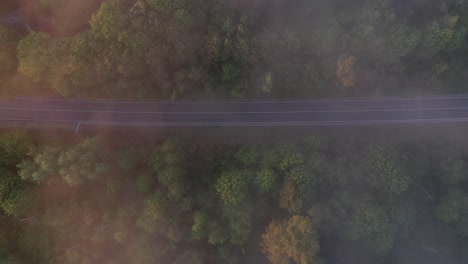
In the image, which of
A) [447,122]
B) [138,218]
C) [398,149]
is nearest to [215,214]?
[138,218]

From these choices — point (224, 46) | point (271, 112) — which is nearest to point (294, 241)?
point (271, 112)

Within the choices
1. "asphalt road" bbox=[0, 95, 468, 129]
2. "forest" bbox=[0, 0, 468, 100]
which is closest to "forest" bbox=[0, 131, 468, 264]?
"asphalt road" bbox=[0, 95, 468, 129]

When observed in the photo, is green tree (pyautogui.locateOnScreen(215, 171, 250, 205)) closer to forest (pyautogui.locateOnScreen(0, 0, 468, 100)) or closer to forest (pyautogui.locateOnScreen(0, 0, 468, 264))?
forest (pyautogui.locateOnScreen(0, 0, 468, 264))

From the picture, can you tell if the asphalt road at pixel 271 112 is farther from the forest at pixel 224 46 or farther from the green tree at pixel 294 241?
the green tree at pixel 294 241

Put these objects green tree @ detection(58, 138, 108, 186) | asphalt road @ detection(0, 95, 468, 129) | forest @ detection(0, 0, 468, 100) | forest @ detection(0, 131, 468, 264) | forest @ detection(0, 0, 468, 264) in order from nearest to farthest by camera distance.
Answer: green tree @ detection(58, 138, 108, 186), forest @ detection(0, 0, 468, 100), forest @ detection(0, 0, 468, 264), forest @ detection(0, 131, 468, 264), asphalt road @ detection(0, 95, 468, 129)

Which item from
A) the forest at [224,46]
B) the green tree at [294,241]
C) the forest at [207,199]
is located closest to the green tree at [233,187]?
the forest at [207,199]

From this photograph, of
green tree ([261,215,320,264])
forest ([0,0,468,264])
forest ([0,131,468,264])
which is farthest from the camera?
forest ([0,131,468,264])

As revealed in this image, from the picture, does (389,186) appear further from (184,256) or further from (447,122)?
(184,256)
